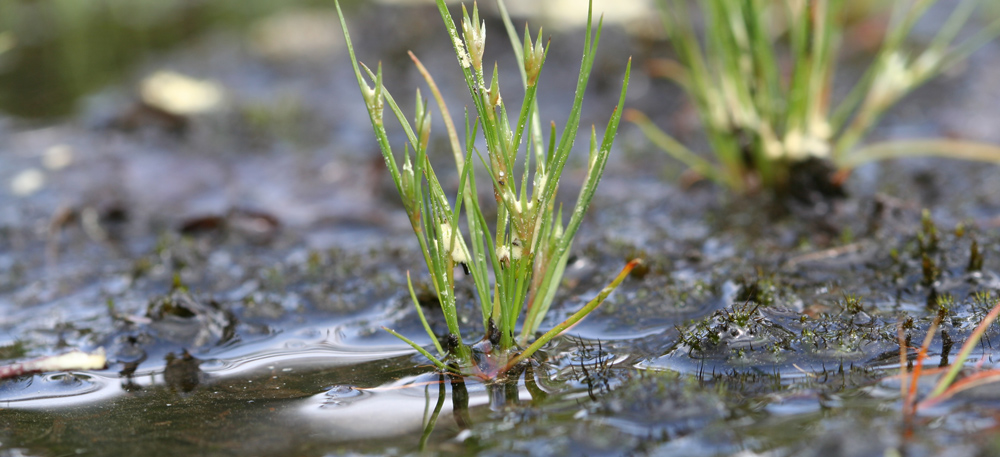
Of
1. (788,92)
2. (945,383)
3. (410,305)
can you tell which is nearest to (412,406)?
(410,305)

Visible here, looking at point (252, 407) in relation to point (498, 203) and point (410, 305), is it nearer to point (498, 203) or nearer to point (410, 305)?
point (410, 305)

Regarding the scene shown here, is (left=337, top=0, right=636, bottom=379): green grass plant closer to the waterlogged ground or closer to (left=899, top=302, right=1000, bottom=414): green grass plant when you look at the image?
the waterlogged ground

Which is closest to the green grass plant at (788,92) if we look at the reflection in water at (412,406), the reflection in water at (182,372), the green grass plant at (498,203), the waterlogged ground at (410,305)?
the waterlogged ground at (410,305)

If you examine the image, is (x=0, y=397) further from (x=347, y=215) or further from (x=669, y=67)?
(x=669, y=67)

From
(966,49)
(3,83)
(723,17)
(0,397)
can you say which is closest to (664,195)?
(723,17)

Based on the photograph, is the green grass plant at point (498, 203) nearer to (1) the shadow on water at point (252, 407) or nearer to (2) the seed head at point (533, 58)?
(2) the seed head at point (533, 58)

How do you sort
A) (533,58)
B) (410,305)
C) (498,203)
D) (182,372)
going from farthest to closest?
(410,305) → (182,372) → (498,203) → (533,58)
